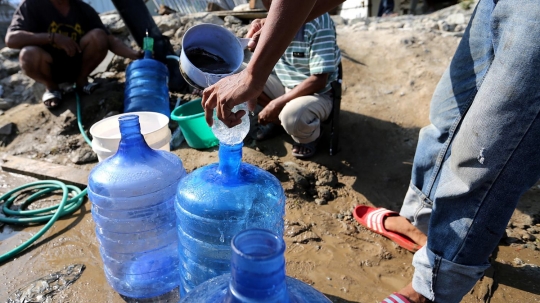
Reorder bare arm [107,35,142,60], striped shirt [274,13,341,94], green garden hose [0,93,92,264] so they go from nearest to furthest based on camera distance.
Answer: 1. green garden hose [0,93,92,264]
2. striped shirt [274,13,341,94]
3. bare arm [107,35,142,60]

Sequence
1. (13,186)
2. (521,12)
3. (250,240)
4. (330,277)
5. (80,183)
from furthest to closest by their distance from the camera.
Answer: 1. (13,186)
2. (80,183)
3. (330,277)
4. (521,12)
5. (250,240)

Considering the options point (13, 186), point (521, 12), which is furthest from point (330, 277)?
point (13, 186)

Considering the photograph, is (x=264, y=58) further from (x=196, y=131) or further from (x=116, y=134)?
(x=196, y=131)

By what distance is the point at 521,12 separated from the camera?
1308mm

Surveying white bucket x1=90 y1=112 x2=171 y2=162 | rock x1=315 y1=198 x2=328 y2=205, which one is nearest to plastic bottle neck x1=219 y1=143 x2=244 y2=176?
white bucket x1=90 y1=112 x2=171 y2=162

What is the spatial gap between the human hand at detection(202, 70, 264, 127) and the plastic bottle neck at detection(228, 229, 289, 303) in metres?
0.63

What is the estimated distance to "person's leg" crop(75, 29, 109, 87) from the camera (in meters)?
4.70

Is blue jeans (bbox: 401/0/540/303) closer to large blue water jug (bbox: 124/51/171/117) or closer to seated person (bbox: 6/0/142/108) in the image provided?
large blue water jug (bbox: 124/51/171/117)

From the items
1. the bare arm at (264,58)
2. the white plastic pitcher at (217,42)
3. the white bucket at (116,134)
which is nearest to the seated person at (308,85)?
the white bucket at (116,134)

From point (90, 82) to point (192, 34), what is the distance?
3.69 metres

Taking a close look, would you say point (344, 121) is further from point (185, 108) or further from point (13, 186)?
point (13, 186)

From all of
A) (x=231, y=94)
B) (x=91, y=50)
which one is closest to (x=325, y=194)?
(x=231, y=94)

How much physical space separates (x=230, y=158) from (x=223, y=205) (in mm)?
201

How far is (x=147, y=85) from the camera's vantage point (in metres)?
4.27
